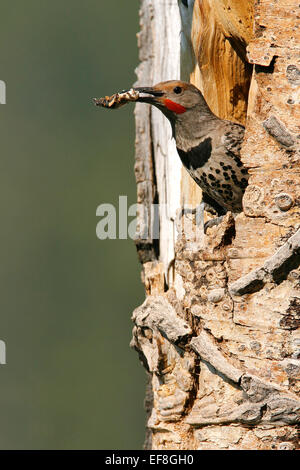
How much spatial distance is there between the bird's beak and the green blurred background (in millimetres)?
5619

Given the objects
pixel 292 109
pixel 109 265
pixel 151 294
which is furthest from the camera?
pixel 109 265

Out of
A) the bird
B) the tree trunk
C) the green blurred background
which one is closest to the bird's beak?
the bird

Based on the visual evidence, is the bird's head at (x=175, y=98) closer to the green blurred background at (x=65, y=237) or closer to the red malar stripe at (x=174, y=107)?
the red malar stripe at (x=174, y=107)

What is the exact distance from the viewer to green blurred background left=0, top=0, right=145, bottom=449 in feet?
30.1

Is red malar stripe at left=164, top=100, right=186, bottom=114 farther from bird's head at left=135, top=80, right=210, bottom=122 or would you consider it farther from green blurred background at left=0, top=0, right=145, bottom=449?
green blurred background at left=0, top=0, right=145, bottom=449

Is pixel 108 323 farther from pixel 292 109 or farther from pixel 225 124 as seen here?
pixel 292 109

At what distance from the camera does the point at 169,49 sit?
4043 millimetres

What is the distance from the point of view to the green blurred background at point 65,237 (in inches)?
362

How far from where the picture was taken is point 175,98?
11.7ft

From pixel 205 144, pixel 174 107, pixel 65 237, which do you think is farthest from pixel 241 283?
pixel 65 237

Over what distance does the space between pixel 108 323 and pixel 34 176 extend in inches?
75.7

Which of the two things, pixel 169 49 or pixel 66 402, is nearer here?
pixel 169 49

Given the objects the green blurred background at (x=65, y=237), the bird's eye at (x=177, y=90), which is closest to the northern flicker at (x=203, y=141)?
the bird's eye at (x=177, y=90)
